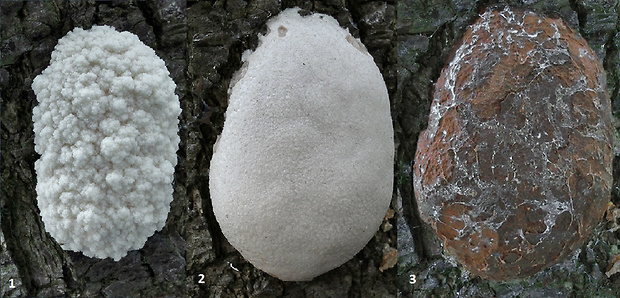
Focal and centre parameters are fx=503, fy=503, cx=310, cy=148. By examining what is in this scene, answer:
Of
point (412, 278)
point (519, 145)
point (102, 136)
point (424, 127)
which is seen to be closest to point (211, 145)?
point (102, 136)

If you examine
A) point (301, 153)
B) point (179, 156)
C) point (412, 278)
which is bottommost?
point (412, 278)

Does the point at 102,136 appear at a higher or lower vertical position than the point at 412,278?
higher

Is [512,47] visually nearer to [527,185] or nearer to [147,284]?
[527,185]

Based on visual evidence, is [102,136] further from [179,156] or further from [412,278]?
[412,278]

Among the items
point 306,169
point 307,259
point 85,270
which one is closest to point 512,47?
point 306,169

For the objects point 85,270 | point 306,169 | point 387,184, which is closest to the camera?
point 306,169
